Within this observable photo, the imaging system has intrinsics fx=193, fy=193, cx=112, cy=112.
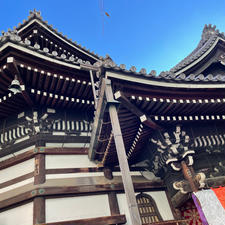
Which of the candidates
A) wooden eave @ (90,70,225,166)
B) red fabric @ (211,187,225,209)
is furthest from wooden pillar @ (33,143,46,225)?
red fabric @ (211,187,225,209)

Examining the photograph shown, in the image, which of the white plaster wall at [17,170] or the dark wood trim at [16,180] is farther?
the white plaster wall at [17,170]

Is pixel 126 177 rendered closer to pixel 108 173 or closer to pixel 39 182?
pixel 39 182

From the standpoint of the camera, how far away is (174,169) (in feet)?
21.5

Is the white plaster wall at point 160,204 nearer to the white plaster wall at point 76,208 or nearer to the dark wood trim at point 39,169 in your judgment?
the white plaster wall at point 76,208

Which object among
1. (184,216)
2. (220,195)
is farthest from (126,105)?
(184,216)

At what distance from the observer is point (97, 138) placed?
237 inches

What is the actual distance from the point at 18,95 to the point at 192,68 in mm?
9465

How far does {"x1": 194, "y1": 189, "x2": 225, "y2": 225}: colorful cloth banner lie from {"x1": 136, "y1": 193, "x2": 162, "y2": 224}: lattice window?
79.9 inches

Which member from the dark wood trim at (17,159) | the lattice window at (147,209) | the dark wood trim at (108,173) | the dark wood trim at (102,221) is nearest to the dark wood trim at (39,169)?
the dark wood trim at (17,159)

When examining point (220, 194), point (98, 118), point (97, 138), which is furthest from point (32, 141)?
point (220, 194)

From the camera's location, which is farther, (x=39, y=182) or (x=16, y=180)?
(x=16, y=180)

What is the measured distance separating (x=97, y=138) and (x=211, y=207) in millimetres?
3990

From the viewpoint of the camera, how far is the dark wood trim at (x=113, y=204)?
657 centimetres

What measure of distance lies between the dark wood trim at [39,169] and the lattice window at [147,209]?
12.1 ft
